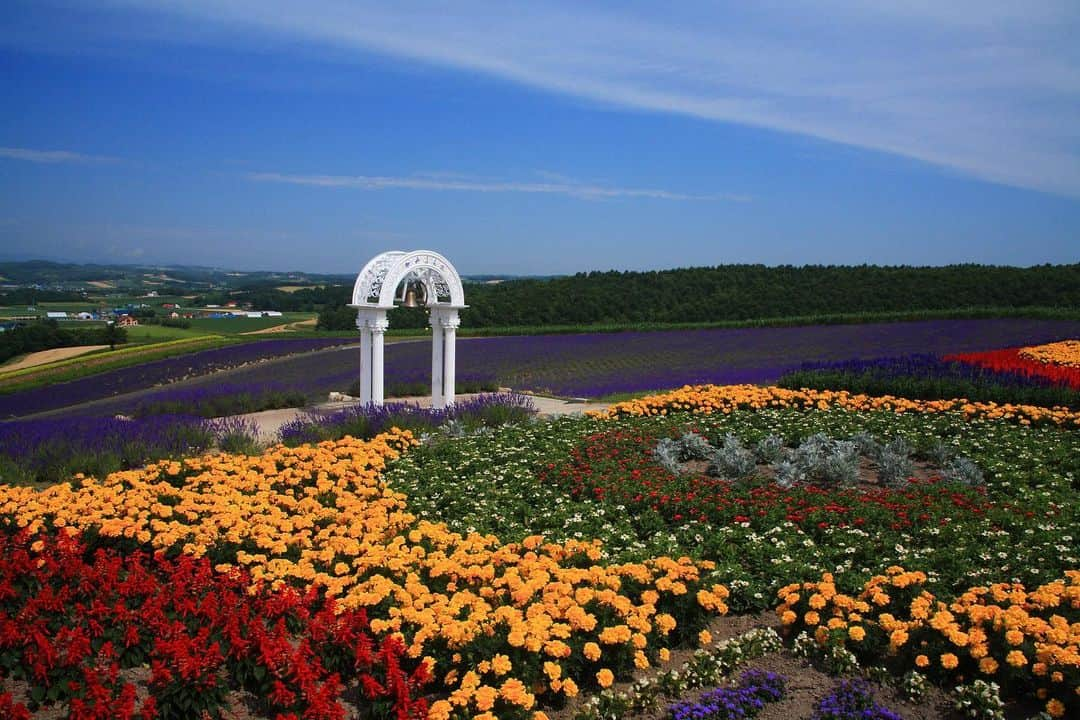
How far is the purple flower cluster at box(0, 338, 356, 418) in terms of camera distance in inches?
641

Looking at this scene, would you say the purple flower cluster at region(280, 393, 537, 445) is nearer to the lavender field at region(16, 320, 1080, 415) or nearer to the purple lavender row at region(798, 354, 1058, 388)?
the lavender field at region(16, 320, 1080, 415)

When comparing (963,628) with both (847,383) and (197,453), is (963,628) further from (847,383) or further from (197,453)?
(847,383)

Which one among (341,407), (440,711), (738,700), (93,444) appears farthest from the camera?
(341,407)

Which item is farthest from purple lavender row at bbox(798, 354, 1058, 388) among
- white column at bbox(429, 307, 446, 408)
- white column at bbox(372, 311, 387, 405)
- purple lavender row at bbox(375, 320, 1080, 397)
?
white column at bbox(372, 311, 387, 405)

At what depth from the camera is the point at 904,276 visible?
42219mm

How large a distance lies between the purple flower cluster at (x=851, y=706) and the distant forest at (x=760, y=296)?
29925 mm

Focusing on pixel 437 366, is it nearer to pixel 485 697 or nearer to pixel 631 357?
pixel 485 697

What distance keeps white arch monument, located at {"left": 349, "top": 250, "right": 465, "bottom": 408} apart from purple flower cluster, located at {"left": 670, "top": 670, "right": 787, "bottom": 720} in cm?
1042

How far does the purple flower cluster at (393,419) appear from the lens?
38.1 ft

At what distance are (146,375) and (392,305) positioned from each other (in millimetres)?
10615

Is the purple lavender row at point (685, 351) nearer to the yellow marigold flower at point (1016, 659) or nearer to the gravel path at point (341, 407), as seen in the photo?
the gravel path at point (341, 407)

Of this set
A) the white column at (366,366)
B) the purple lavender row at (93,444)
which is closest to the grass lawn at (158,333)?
the white column at (366,366)

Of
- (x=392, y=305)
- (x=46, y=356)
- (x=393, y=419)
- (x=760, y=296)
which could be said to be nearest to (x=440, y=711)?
(x=393, y=419)

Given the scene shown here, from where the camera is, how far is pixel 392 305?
1384 cm
